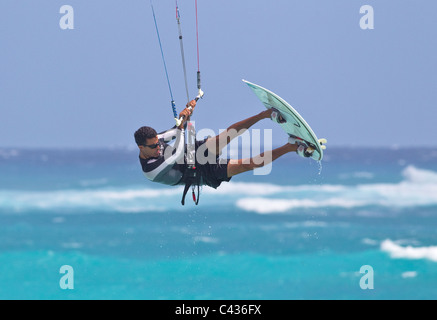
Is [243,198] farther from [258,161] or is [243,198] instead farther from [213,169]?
[258,161]

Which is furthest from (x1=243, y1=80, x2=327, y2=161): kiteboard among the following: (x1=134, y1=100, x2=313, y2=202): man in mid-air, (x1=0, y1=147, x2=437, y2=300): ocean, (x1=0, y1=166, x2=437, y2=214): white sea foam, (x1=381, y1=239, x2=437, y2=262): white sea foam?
(x1=0, y1=166, x2=437, y2=214): white sea foam

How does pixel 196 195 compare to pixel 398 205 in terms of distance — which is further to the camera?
pixel 398 205

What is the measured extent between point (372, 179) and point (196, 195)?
88.7 ft

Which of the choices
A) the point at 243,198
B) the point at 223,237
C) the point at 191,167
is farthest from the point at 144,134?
the point at 243,198

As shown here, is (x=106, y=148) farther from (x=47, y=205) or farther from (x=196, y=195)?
(x=196, y=195)

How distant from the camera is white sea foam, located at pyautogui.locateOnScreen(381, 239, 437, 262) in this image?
25125 mm

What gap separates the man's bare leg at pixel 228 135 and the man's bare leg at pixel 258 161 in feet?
0.75

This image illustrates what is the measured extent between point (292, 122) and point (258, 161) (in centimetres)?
58

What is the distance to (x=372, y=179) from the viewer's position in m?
34.9

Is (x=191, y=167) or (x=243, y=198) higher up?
(x=243, y=198)

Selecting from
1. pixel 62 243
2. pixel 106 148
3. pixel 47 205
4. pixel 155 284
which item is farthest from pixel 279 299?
pixel 106 148

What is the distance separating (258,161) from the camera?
315 inches

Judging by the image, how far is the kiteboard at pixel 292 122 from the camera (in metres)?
7.93

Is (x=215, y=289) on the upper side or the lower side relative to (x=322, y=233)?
lower
